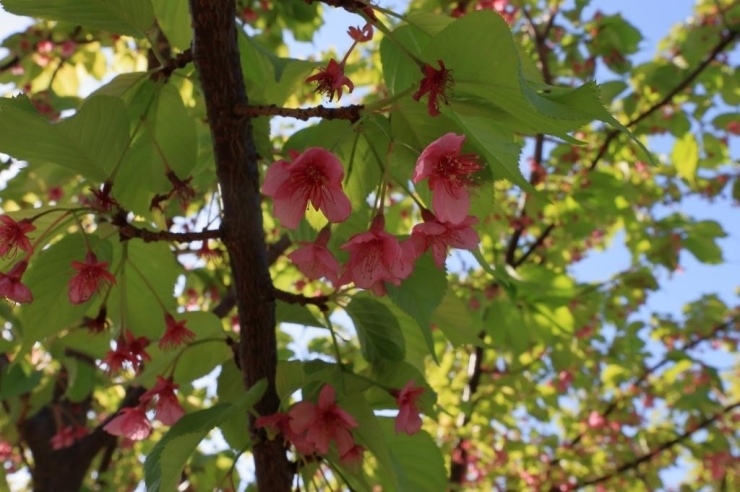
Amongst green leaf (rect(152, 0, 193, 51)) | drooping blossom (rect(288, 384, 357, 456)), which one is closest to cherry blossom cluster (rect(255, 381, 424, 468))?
drooping blossom (rect(288, 384, 357, 456))

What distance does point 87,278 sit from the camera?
2.83ft

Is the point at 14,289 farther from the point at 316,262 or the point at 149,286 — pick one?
the point at 316,262

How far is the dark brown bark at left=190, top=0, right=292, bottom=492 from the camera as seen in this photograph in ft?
2.71

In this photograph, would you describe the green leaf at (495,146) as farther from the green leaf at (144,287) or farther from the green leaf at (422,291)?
the green leaf at (144,287)

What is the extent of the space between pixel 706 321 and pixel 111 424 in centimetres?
391

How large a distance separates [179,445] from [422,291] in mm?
344

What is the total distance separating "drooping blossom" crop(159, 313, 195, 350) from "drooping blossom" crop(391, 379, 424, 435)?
375 millimetres

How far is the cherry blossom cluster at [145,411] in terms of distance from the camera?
3.42ft

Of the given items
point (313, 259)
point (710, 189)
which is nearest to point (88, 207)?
point (313, 259)

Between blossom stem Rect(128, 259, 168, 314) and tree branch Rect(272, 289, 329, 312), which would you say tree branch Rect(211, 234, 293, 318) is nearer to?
blossom stem Rect(128, 259, 168, 314)

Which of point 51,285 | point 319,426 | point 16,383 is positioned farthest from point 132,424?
point 16,383

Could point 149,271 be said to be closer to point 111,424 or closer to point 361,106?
point 111,424

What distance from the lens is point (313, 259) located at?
35.0 inches

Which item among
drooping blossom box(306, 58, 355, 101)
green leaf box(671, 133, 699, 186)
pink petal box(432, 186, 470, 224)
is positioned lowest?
pink petal box(432, 186, 470, 224)
